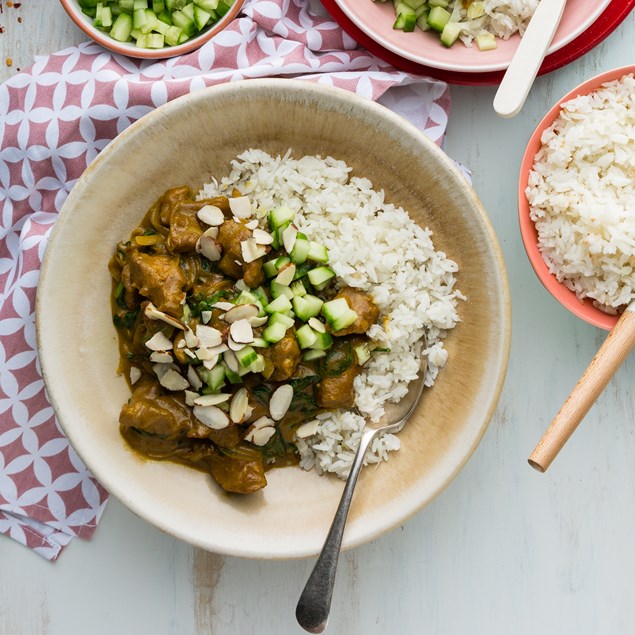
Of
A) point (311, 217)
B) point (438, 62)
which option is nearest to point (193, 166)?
point (311, 217)

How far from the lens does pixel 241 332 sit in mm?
2447

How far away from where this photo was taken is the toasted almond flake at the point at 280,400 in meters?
2.54

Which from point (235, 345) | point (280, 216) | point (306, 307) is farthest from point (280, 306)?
point (280, 216)

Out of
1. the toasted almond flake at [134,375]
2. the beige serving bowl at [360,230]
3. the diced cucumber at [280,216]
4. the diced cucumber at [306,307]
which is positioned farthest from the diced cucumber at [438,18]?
the toasted almond flake at [134,375]

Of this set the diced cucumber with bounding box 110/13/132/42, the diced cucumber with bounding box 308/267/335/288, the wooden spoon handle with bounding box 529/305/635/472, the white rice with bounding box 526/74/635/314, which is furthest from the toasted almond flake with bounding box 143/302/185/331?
the white rice with bounding box 526/74/635/314

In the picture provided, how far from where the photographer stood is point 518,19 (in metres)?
2.76

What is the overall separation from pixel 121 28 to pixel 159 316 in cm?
126

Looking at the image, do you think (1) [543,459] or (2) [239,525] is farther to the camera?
(2) [239,525]

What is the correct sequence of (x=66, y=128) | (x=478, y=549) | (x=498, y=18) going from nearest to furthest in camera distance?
(x=498, y=18)
(x=66, y=128)
(x=478, y=549)

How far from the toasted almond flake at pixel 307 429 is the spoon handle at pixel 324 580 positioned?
0.78 ft

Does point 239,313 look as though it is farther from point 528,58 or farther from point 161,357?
point 528,58

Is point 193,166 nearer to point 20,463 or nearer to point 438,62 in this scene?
point 438,62

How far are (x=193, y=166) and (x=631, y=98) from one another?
5.49 ft

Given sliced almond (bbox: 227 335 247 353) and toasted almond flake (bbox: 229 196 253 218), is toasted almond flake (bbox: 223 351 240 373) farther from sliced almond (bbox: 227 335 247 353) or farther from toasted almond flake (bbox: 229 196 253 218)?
toasted almond flake (bbox: 229 196 253 218)
